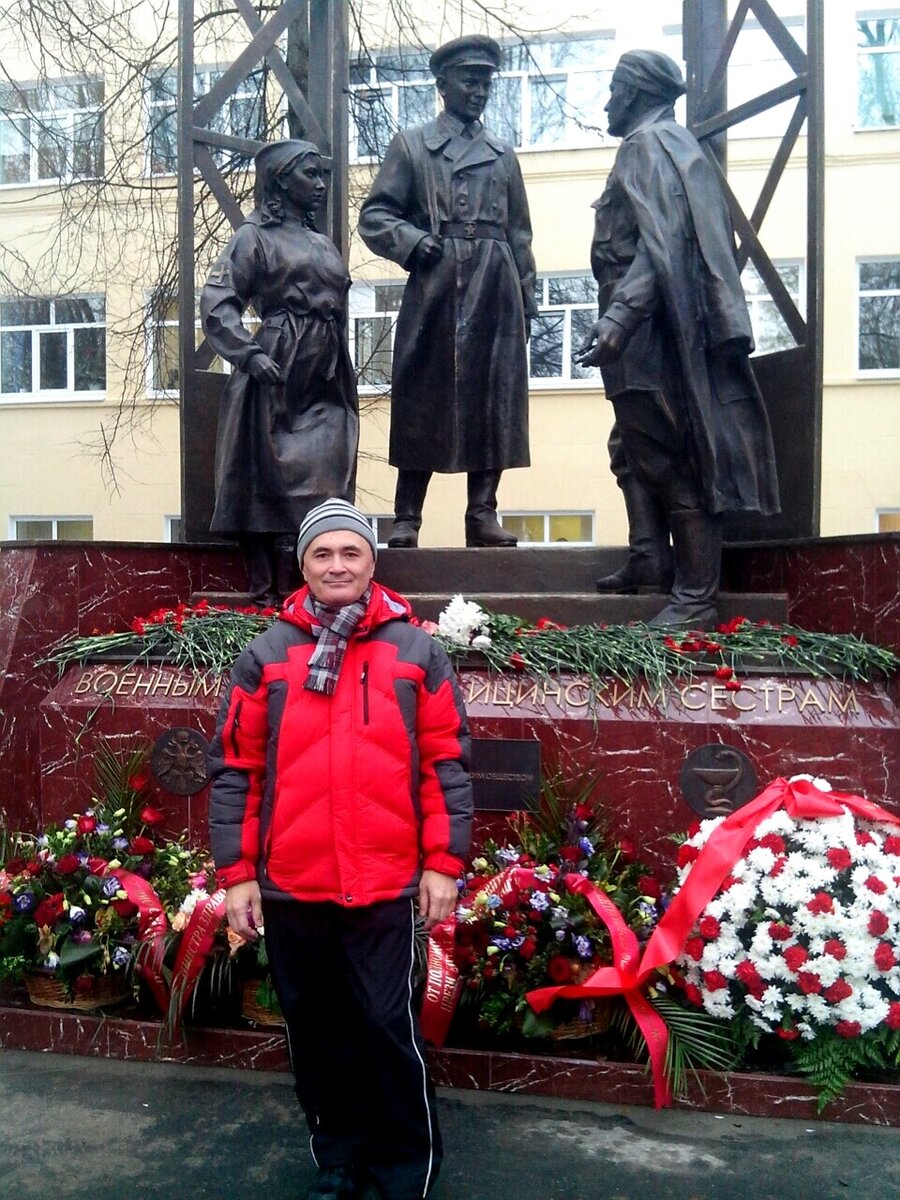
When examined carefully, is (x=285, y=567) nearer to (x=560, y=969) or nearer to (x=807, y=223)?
(x=560, y=969)

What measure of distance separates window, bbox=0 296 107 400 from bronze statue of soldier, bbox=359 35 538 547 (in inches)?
420

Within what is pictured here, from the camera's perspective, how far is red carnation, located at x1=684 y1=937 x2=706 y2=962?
11.2 feet

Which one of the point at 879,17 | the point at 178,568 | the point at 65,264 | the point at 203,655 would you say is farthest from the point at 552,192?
the point at 203,655

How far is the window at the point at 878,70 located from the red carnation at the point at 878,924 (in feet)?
42.3

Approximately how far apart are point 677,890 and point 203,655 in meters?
2.01

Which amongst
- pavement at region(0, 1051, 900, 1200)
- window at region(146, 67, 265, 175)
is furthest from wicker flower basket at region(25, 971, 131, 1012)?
window at region(146, 67, 265, 175)

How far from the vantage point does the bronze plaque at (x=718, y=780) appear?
4.00 meters

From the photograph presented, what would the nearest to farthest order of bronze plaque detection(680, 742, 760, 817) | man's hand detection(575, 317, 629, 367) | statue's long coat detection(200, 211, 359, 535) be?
bronze plaque detection(680, 742, 760, 817) → man's hand detection(575, 317, 629, 367) → statue's long coat detection(200, 211, 359, 535)

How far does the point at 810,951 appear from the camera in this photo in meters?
3.31

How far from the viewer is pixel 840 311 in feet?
45.0

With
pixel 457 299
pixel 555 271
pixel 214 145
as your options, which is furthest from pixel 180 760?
pixel 555 271

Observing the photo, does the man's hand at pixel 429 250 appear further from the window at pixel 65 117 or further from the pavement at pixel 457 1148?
the window at pixel 65 117

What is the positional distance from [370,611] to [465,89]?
146 inches

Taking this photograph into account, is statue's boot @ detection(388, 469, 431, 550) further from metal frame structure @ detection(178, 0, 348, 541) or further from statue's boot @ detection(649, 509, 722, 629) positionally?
statue's boot @ detection(649, 509, 722, 629)
